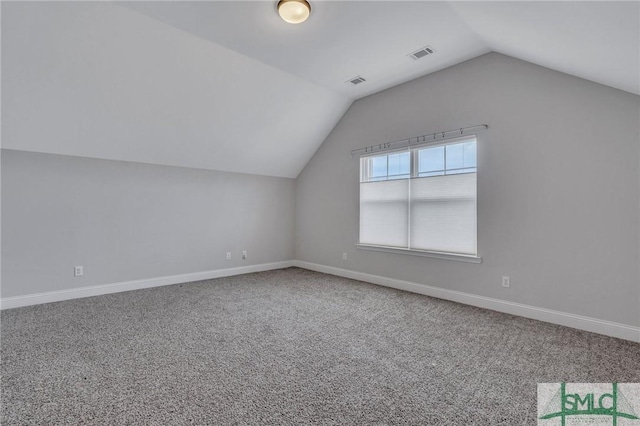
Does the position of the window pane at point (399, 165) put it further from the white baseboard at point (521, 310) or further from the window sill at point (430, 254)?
the white baseboard at point (521, 310)

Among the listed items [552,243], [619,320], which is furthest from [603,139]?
[619,320]

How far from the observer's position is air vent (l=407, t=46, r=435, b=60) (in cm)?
326

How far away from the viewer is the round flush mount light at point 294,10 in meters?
2.43

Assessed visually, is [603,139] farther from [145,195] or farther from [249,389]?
[145,195]

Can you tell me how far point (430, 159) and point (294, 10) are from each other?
8.09ft

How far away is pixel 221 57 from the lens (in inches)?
130

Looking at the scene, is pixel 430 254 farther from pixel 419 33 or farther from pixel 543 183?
pixel 419 33

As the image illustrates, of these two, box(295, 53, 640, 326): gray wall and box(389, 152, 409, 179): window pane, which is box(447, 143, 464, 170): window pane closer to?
box(295, 53, 640, 326): gray wall

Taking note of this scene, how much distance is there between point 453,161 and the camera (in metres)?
3.74

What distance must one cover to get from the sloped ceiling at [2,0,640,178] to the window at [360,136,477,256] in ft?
3.63

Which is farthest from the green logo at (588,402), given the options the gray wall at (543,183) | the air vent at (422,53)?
the air vent at (422,53)

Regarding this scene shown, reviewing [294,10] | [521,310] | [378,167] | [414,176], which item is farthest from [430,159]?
[294,10]

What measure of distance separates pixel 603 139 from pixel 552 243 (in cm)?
104

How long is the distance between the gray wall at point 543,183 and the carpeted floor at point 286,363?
41 centimetres
